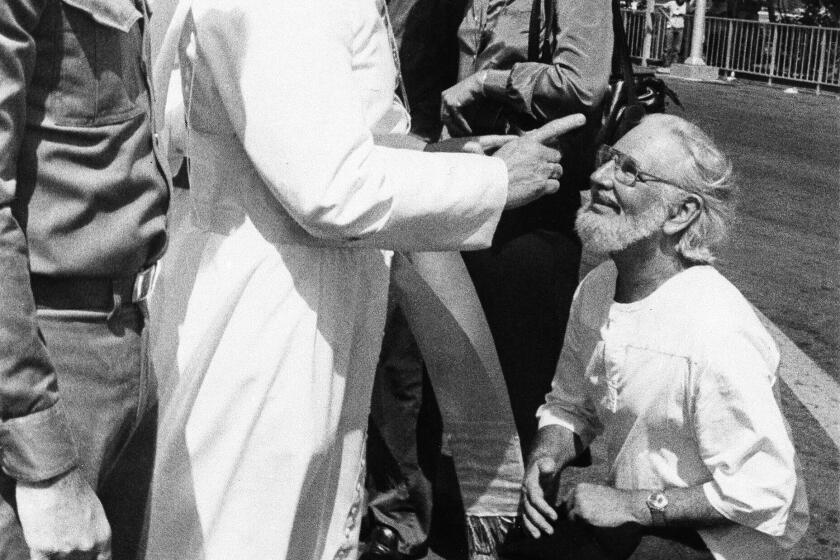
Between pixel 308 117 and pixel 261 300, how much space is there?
387 millimetres

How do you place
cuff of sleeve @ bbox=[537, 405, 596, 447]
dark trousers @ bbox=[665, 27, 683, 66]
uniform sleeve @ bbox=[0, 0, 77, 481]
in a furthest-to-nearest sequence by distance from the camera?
dark trousers @ bbox=[665, 27, 683, 66] < cuff of sleeve @ bbox=[537, 405, 596, 447] < uniform sleeve @ bbox=[0, 0, 77, 481]

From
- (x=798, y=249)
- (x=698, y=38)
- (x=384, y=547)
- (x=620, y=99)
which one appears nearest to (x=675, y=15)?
(x=698, y=38)

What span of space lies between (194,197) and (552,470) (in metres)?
1.32

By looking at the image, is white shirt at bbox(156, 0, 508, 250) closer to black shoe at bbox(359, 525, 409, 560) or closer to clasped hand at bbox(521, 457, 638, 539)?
clasped hand at bbox(521, 457, 638, 539)

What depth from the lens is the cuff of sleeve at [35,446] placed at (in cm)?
178

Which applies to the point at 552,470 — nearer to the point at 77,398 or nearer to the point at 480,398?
the point at 480,398

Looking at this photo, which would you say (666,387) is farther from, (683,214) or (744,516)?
(683,214)

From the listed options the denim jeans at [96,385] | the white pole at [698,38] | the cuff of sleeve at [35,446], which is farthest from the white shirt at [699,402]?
the white pole at [698,38]

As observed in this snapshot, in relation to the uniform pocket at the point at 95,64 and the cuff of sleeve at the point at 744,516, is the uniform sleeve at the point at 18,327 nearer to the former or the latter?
the uniform pocket at the point at 95,64

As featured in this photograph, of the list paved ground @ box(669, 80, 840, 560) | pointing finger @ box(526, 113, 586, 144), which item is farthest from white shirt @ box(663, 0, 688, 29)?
pointing finger @ box(526, 113, 586, 144)

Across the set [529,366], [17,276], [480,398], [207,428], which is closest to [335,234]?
[207,428]

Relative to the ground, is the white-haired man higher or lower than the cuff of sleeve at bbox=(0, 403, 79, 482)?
lower

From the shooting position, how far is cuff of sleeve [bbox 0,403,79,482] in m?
1.78

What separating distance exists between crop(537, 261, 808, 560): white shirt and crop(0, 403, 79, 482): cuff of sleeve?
1.60 meters
